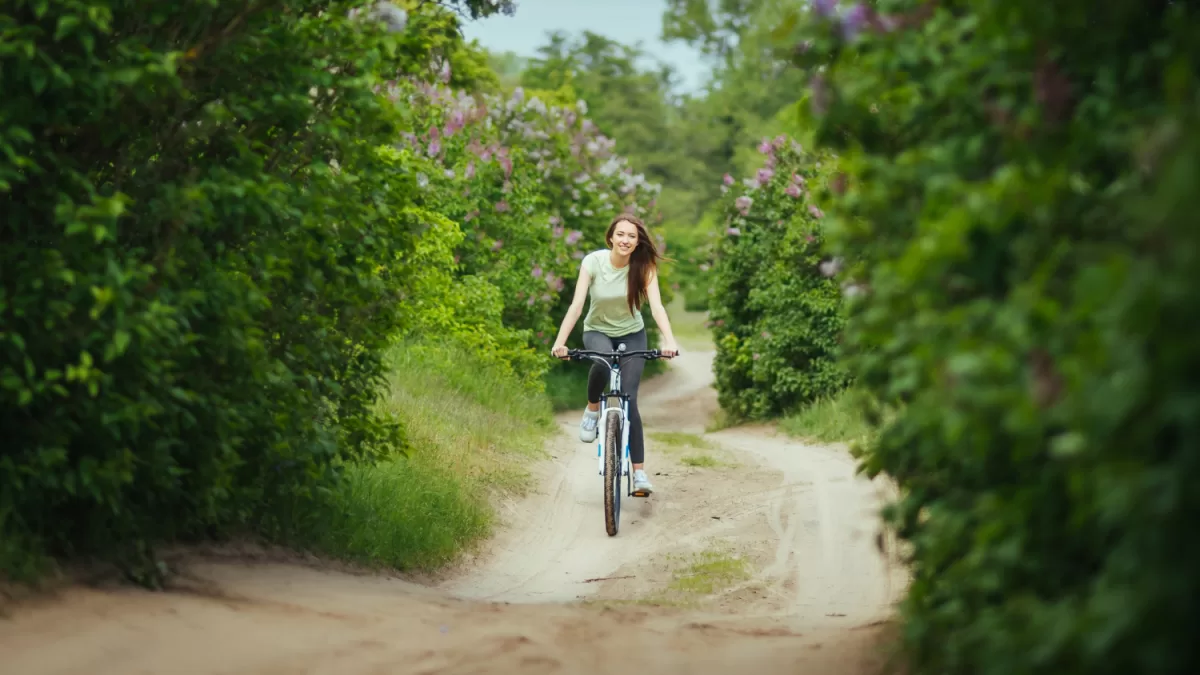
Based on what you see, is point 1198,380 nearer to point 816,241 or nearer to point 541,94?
point 816,241

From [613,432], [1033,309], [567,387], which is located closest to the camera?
[1033,309]

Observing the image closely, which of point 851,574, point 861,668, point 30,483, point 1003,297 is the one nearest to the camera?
point 1003,297

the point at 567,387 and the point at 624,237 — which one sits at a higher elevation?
the point at 624,237

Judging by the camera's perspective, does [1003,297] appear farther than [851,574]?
No

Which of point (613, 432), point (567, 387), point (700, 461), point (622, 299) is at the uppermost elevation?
point (622, 299)

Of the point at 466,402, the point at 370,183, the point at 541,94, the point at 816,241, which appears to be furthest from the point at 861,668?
the point at 541,94

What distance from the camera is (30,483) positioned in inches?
208

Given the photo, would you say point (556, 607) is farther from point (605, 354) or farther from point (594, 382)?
point (594, 382)

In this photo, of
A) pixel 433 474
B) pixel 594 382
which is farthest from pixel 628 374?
pixel 433 474

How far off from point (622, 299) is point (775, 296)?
8359 mm

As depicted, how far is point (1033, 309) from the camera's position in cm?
302

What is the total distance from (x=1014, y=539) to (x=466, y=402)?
35.3ft

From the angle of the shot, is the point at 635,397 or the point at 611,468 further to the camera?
the point at 635,397

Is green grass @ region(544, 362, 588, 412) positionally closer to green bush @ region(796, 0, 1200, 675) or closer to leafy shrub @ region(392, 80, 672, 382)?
leafy shrub @ region(392, 80, 672, 382)
